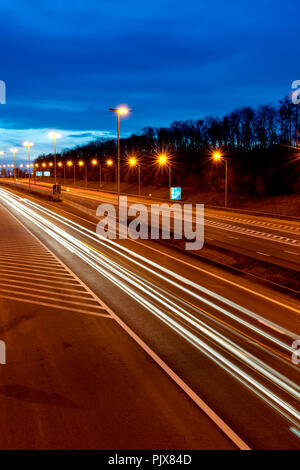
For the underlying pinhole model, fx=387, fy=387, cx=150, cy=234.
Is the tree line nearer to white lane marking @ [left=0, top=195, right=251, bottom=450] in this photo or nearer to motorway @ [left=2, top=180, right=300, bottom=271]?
motorway @ [left=2, top=180, right=300, bottom=271]

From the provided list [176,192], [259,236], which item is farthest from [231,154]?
[259,236]

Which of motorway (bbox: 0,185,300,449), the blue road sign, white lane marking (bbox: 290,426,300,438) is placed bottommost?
white lane marking (bbox: 290,426,300,438)

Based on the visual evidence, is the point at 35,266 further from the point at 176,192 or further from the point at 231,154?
the point at 231,154

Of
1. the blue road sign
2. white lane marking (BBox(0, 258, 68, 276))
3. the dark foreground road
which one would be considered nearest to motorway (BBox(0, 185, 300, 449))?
the dark foreground road

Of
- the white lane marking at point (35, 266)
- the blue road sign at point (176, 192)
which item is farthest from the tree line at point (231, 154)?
the white lane marking at point (35, 266)

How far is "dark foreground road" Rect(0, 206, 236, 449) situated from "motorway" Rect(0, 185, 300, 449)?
0.02 meters

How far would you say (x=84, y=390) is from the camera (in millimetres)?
7430

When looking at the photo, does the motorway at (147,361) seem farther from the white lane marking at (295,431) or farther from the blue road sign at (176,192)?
the blue road sign at (176,192)

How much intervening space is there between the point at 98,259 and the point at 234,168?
60.7 m

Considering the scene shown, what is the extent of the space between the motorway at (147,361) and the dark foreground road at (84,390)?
23 mm

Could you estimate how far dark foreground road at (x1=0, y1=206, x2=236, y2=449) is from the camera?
19.5 ft

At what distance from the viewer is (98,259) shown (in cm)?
2097

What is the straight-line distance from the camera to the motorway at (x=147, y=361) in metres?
6.16
